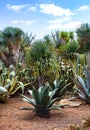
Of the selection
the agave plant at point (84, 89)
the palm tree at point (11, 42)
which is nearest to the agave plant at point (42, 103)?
the agave plant at point (84, 89)

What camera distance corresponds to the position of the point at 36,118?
534cm

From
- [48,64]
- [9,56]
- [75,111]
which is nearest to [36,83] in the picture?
[48,64]

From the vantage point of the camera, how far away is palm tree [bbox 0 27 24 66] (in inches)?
534

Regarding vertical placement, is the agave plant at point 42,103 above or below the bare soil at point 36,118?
above

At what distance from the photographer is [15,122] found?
5090 millimetres

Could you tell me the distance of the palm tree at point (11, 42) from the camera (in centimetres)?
1356

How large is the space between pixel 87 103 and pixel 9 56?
745 centimetres

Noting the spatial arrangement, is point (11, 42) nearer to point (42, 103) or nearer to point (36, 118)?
point (42, 103)

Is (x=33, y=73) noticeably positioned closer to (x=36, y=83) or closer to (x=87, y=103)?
(x=36, y=83)

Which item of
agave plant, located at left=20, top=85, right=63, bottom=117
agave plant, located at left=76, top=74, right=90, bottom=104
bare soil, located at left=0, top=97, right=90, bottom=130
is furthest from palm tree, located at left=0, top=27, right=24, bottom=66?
agave plant, located at left=20, top=85, right=63, bottom=117

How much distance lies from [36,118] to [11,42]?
880 cm

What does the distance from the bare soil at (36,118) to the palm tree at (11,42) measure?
23.9 ft

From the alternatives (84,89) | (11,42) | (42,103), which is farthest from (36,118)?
(11,42)

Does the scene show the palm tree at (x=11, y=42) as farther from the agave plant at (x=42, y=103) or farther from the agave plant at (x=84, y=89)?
the agave plant at (x=42, y=103)
